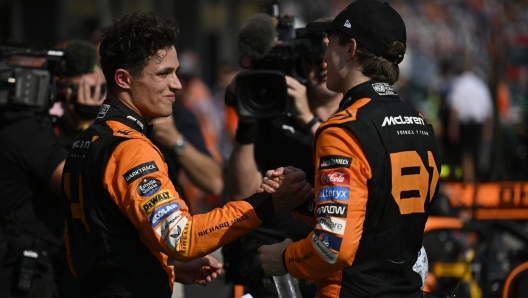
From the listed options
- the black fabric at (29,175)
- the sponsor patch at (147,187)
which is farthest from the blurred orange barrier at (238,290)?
the sponsor patch at (147,187)

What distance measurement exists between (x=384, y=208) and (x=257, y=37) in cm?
151

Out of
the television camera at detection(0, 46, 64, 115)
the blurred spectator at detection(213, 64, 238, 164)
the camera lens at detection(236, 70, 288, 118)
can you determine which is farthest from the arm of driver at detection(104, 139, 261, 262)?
the blurred spectator at detection(213, 64, 238, 164)

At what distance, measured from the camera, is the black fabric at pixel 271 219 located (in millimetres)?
4188

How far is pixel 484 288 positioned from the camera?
18.9 ft

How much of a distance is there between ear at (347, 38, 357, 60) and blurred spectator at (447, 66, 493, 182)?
38.0ft

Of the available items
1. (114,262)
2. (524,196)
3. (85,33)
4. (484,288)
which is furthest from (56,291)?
(85,33)

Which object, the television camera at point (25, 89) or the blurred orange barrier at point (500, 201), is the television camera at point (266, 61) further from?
the blurred orange barrier at point (500, 201)

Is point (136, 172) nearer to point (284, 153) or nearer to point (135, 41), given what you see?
point (135, 41)

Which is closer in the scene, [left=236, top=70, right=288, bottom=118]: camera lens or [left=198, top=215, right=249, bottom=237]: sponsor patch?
[left=198, top=215, right=249, bottom=237]: sponsor patch

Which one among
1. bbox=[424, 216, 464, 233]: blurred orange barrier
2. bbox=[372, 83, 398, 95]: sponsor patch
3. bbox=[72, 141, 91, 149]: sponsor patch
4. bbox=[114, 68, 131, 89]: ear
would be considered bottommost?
bbox=[424, 216, 464, 233]: blurred orange barrier

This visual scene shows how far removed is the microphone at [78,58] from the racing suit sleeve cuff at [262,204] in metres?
1.76

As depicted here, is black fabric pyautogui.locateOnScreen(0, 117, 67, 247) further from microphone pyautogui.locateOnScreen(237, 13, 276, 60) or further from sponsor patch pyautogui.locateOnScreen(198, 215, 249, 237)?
sponsor patch pyautogui.locateOnScreen(198, 215, 249, 237)

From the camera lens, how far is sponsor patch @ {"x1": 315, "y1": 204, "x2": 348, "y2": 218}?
2812 mm

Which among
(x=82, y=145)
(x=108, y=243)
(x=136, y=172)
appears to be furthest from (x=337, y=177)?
(x=82, y=145)
